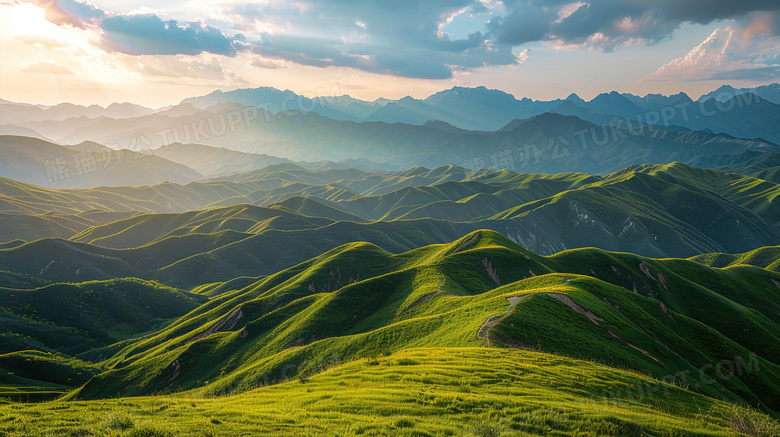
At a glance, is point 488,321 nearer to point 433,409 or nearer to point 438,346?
point 438,346

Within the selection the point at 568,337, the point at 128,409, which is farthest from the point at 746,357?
the point at 128,409

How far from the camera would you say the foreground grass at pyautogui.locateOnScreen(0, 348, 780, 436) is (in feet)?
62.1

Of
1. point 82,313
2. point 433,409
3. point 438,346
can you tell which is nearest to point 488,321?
point 438,346

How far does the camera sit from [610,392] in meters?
26.1

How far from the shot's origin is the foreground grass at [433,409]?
62.1ft

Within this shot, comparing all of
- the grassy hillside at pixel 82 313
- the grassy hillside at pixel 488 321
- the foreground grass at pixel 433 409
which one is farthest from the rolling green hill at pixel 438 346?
the grassy hillside at pixel 82 313

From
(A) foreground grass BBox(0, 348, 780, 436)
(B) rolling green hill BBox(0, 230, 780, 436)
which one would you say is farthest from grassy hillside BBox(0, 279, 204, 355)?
(A) foreground grass BBox(0, 348, 780, 436)

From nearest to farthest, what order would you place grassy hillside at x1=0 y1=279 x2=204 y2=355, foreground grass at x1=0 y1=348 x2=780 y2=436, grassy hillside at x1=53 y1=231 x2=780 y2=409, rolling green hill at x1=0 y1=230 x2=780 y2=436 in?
1. foreground grass at x1=0 y1=348 x2=780 y2=436
2. rolling green hill at x1=0 y1=230 x2=780 y2=436
3. grassy hillside at x1=53 y1=231 x2=780 y2=409
4. grassy hillside at x1=0 y1=279 x2=204 y2=355

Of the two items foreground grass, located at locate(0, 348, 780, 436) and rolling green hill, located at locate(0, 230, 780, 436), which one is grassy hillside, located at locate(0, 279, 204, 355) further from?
foreground grass, located at locate(0, 348, 780, 436)

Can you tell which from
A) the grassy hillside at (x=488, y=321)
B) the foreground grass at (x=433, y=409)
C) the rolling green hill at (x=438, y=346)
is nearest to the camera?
the foreground grass at (x=433, y=409)

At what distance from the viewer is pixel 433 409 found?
21312mm

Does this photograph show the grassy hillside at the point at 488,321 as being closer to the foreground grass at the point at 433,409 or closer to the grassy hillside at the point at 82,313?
the foreground grass at the point at 433,409

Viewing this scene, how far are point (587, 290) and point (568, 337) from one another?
21.2m

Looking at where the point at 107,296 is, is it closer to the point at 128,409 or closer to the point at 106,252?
the point at 106,252
